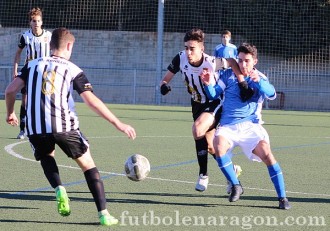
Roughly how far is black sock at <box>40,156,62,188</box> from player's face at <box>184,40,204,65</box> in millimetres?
2311

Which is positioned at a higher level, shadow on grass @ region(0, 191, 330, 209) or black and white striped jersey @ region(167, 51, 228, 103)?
black and white striped jersey @ region(167, 51, 228, 103)

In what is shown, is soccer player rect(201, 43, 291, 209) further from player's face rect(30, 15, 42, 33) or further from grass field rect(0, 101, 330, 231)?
player's face rect(30, 15, 42, 33)

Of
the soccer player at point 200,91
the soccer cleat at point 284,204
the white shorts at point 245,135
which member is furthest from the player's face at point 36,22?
the soccer cleat at point 284,204

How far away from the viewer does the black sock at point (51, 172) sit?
6.95 meters

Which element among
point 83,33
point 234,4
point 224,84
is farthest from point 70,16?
point 224,84

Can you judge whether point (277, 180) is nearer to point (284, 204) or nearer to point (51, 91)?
point (284, 204)

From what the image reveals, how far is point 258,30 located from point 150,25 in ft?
14.6

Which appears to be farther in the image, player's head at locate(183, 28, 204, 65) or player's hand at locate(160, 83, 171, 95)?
player's hand at locate(160, 83, 171, 95)

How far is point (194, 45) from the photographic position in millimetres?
8672

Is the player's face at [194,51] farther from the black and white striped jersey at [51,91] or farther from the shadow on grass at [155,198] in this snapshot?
the black and white striped jersey at [51,91]

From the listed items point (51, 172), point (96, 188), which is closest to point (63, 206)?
point (96, 188)

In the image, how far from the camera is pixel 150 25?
3278 centimetres

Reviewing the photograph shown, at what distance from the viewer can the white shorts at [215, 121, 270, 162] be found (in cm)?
791

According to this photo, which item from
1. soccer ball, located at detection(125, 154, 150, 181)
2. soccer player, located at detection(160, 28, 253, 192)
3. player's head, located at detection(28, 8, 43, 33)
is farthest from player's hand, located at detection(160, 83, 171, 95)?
player's head, located at detection(28, 8, 43, 33)
